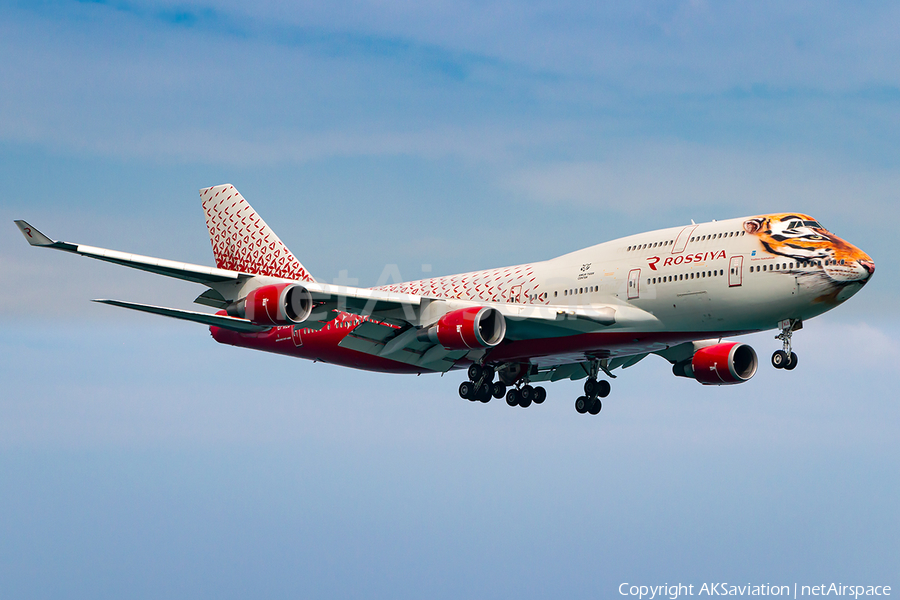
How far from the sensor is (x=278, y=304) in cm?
3762

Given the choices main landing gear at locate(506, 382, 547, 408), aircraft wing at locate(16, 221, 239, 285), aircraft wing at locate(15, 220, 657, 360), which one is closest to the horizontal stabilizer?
aircraft wing at locate(15, 220, 657, 360)

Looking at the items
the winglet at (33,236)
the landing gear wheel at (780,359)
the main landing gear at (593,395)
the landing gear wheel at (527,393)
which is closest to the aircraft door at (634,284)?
the landing gear wheel at (780,359)

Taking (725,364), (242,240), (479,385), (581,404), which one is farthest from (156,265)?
(725,364)

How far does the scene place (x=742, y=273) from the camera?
36.2 m

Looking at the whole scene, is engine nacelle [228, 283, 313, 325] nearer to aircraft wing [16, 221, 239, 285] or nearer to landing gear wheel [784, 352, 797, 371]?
aircraft wing [16, 221, 239, 285]

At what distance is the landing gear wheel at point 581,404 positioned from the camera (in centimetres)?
4612

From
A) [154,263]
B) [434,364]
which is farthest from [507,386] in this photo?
[154,263]

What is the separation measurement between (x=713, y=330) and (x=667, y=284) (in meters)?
2.65

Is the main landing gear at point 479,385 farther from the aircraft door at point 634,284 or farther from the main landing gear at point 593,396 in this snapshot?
the aircraft door at point 634,284

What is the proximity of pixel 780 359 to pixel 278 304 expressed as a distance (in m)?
19.7

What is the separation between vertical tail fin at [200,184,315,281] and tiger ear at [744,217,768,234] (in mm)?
23473

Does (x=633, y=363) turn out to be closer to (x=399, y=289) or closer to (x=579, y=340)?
(x=579, y=340)

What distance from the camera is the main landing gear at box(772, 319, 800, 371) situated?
35.2 m

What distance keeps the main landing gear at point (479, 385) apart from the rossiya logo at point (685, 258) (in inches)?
405
